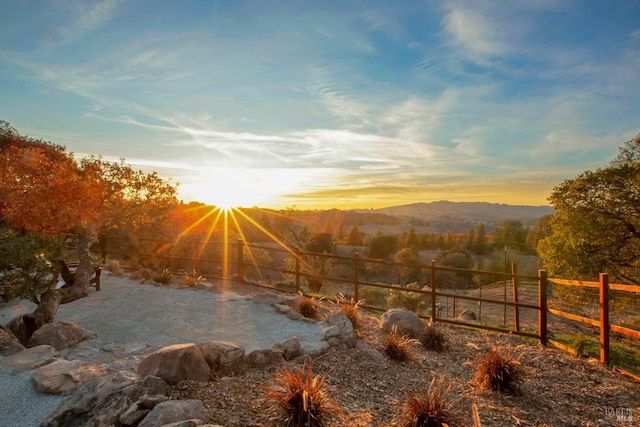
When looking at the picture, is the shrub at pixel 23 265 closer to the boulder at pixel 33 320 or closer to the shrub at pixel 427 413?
the boulder at pixel 33 320

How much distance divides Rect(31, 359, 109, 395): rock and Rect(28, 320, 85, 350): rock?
1.47 meters

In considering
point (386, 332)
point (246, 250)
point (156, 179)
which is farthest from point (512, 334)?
point (246, 250)

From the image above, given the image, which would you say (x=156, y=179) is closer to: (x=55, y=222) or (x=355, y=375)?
(x=55, y=222)

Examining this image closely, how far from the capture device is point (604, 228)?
45.6ft

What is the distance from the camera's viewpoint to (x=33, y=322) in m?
6.59

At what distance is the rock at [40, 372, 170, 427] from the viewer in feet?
10.7

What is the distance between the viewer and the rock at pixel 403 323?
712cm

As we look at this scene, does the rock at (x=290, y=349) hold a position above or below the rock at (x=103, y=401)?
below

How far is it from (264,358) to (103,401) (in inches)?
81.4

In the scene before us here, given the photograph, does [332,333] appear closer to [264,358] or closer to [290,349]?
[290,349]

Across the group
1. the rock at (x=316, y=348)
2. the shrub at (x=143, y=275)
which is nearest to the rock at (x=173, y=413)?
the rock at (x=316, y=348)

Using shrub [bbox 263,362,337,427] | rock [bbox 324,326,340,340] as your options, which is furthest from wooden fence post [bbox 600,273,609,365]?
shrub [bbox 263,362,337,427]

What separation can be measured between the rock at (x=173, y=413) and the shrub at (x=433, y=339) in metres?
4.62

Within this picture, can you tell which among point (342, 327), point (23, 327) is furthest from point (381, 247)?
point (23, 327)
